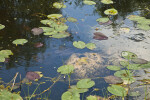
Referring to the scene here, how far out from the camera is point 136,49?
1.81 m

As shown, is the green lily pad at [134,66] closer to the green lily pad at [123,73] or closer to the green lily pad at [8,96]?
the green lily pad at [123,73]

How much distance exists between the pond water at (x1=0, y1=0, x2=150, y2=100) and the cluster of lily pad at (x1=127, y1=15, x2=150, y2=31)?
0.05m

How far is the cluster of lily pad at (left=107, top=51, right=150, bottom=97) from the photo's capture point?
4.39 feet

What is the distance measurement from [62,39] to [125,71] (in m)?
0.71

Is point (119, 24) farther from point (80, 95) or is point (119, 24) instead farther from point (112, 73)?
point (80, 95)

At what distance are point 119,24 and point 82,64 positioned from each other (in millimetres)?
796

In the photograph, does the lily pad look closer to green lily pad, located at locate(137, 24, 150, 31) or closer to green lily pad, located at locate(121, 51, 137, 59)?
green lily pad, located at locate(137, 24, 150, 31)

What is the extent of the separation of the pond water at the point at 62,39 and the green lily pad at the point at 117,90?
75 millimetres

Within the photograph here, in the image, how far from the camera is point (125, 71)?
5.01 feet

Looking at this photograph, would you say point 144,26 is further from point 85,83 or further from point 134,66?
point 85,83

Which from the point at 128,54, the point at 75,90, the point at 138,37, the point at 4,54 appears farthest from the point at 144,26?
the point at 4,54

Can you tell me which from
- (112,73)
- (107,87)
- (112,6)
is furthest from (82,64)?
(112,6)

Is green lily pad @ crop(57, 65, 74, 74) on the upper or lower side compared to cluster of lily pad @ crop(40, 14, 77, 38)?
lower

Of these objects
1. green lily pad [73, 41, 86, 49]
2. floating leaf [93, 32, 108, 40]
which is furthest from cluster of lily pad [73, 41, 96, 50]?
floating leaf [93, 32, 108, 40]
